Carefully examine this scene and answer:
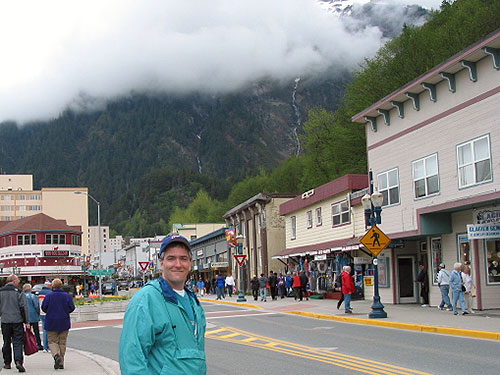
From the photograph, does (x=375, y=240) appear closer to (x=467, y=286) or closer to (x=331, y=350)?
(x=467, y=286)

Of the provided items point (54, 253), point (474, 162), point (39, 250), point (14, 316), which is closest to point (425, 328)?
point (474, 162)

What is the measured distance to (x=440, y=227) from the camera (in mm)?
25234

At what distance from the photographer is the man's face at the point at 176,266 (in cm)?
471

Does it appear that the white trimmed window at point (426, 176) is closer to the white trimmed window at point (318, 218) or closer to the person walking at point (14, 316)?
the white trimmed window at point (318, 218)

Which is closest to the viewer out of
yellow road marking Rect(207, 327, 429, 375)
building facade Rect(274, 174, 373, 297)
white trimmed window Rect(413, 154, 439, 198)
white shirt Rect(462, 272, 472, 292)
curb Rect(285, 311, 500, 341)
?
yellow road marking Rect(207, 327, 429, 375)

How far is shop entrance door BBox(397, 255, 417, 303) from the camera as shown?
2984 cm

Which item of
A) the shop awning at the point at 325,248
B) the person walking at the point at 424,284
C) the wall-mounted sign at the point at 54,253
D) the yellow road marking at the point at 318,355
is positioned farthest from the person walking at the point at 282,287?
the wall-mounted sign at the point at 54,253

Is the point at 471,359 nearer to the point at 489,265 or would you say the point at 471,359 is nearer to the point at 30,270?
the point at 489,265

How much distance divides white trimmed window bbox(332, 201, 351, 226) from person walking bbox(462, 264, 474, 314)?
13.1 metres

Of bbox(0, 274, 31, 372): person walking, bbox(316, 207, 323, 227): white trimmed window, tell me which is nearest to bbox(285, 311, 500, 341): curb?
bbox(0, 274, 31, 372): person walking

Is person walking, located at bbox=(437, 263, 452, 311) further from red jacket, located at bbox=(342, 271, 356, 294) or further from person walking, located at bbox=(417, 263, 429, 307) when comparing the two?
person walking, located at bbox=(417, 263, 429, 307)

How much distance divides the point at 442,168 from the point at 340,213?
12.5 m

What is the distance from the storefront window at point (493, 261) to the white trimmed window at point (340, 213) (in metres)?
12.8

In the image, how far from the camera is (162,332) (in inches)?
173
